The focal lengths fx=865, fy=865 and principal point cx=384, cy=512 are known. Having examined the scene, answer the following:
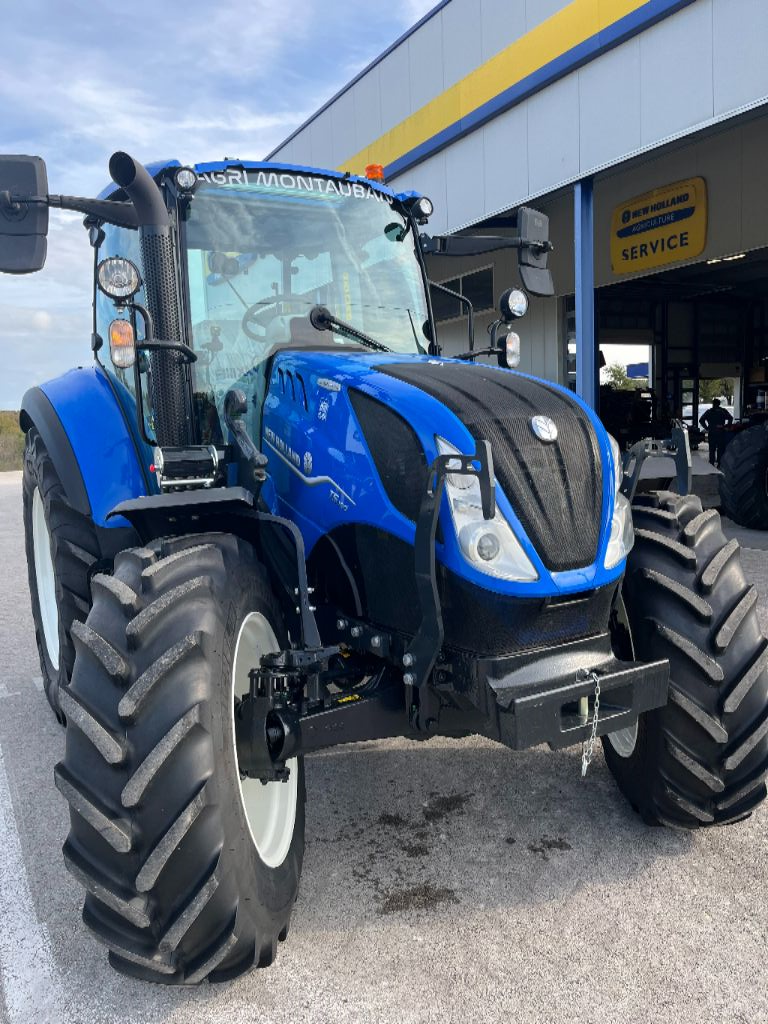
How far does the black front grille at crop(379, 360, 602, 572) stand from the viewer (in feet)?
8.14

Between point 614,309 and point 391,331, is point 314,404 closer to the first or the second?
point 391,331

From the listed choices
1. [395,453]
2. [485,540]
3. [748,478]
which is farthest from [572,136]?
[485,540]

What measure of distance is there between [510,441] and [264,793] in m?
1.33

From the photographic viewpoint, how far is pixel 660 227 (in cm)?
1446

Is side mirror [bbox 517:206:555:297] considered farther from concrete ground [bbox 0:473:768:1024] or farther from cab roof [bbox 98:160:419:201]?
concrete ground [bbox 0:473:768:1024]

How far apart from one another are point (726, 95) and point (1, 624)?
26.1 feet

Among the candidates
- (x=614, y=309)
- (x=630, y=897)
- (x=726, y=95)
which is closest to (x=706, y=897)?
(x=630, y=897)

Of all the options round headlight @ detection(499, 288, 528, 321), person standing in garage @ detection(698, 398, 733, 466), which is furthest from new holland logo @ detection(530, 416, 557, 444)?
person standing in garage @ detection(698, 398, 733, 466)

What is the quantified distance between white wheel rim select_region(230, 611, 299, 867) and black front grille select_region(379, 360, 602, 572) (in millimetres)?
861

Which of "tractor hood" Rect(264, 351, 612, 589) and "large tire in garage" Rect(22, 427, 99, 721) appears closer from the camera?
"tractor hood" Rect(264, 351, 612, 589)

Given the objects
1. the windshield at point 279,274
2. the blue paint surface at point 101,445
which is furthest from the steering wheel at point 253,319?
the blue paint surface at point 101,445

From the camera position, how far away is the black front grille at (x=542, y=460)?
2482 mm

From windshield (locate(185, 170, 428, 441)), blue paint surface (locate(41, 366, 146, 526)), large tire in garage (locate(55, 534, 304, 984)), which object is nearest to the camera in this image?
large tire in garage (locate(55, 534, 304, 984))

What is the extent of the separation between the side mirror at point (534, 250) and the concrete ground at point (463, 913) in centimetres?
202
